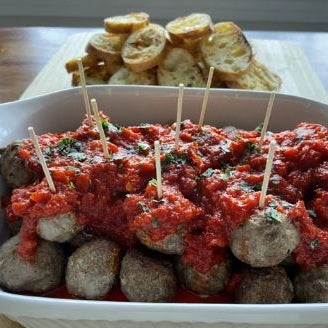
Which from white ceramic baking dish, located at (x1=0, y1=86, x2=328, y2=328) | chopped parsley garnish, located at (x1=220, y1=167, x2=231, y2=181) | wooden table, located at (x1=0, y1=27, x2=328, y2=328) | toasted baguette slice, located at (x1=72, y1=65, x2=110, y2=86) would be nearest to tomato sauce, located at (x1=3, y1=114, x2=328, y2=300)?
chopped parsley garnish, located at (x1=220, y1=167, x2=231, y2=181)

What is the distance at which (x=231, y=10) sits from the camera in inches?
164

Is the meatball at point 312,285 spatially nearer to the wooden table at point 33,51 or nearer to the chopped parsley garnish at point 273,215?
the chopped parsley garnish at point 273,215

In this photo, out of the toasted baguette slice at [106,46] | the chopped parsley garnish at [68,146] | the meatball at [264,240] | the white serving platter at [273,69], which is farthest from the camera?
the white serving platter at [273,69]

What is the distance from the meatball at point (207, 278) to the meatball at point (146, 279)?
36 mm

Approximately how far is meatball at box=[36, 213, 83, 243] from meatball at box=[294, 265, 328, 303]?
1.88 feet

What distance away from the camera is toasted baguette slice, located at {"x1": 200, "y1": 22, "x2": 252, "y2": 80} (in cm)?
219

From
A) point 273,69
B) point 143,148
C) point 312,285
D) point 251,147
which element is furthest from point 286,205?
point 273,69

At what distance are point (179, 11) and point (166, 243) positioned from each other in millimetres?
3333

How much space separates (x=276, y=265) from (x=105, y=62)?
1.49 m

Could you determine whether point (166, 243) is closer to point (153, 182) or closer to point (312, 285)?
point (153, 182)

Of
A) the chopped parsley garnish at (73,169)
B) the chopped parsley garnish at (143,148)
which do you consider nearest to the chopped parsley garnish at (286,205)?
the chopped parsley garnish at (143,148)

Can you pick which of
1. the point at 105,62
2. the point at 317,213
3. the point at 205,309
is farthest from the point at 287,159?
the point at 105,62

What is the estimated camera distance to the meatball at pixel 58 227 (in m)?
1.22

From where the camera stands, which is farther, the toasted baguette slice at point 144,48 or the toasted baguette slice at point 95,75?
the toasted baguette slice at point 95,75
